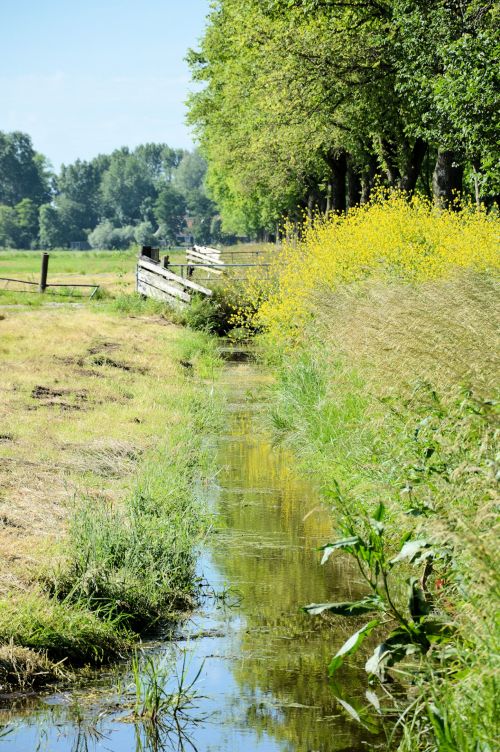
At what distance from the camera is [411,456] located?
7.89m

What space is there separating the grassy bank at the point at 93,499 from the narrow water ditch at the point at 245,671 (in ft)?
0.84

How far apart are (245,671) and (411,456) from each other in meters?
2.46

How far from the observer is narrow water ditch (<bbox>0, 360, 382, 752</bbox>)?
5.15 metres

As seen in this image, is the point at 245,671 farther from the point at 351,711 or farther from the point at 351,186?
the point at 351,186

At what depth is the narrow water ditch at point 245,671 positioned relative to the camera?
5148mm

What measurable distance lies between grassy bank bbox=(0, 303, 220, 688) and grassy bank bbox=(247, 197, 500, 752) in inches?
45.8

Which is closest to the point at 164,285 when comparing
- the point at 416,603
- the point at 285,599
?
the point at 285,599

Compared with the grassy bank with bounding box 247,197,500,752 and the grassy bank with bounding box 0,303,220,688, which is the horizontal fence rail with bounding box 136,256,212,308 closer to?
the grassy bank with bounding box 0,303,220,688

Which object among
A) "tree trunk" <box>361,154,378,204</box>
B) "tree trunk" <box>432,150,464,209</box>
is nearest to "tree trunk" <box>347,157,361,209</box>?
"tree trunk" <box>361,154,378,204</box>

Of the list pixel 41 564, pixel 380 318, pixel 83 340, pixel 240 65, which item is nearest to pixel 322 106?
pixel 83 340

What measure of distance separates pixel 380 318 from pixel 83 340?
13530mm

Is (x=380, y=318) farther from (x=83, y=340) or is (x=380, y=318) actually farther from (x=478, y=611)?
(x=83, y=340)

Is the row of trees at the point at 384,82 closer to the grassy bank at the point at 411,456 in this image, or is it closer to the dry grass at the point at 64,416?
the grassy bank at the point at 411,456

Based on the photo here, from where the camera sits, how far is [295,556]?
8250mm
